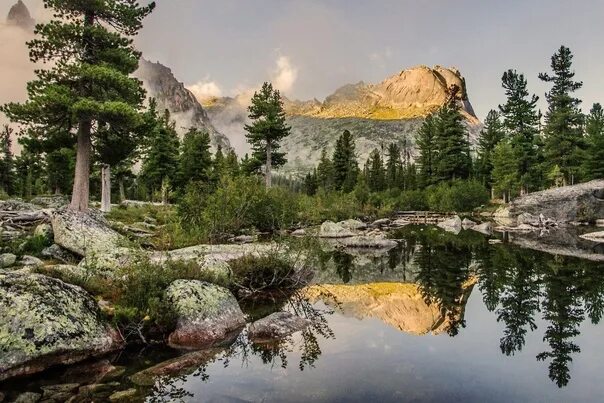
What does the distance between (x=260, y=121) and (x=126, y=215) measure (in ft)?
85.7

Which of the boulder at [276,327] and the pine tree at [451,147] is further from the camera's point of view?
the pine tree at [451,147]

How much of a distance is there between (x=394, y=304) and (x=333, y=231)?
2120 centimetres

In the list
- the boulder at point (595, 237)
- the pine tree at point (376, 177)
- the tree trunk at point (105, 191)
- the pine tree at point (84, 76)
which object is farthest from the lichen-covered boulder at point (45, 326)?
the pine tree at point (376, 177)

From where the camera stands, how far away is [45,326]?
747cm

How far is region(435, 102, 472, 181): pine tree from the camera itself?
70.5 m

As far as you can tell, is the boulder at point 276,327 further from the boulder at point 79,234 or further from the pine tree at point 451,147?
the pine tree at point 451,147

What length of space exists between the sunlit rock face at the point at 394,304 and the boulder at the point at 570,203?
34.7m

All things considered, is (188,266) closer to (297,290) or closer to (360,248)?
(297,290)

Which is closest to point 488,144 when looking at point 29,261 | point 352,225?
point 352,225

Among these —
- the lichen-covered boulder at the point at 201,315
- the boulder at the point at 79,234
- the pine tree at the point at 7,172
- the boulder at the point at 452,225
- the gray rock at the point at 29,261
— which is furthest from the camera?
the pine tree at the point at 7,172

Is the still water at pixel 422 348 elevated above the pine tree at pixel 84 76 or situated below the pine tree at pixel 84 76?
below

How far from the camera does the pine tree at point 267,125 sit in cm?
5269

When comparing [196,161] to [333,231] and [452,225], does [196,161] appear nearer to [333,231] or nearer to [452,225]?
[333,231]

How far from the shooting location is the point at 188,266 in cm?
1107
